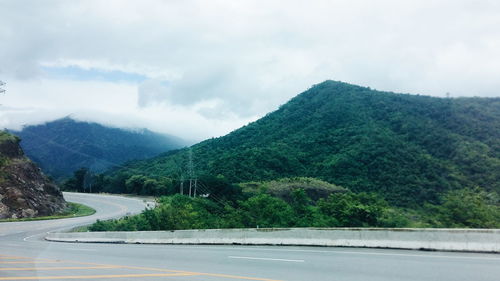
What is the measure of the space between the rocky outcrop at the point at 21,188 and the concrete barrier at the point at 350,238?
1230 inches

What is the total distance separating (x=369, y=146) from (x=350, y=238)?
5683cm

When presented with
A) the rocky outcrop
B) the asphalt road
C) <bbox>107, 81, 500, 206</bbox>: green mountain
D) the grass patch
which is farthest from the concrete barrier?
<bbox>107, 81, 500, 206</bbox>: green mountain

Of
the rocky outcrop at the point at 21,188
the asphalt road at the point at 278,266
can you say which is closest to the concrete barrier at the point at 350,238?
the asphalt road at the point at 278,266

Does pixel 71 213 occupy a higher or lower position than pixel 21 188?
lower

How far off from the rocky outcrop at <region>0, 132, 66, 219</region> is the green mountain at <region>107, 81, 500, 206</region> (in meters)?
19.6

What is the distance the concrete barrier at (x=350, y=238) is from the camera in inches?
411

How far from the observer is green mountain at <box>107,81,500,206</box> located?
55250 mm

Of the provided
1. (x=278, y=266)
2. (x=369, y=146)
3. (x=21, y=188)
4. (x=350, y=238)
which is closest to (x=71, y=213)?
(x=21, y=188)

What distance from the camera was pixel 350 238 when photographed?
12.9m

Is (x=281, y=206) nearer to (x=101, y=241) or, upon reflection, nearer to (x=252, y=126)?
(x=101, y=241)

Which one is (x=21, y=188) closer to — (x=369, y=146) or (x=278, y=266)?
(x=278, y=266)

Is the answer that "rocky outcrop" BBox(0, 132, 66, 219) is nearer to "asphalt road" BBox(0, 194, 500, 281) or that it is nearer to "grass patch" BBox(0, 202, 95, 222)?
"grass patch" BBox(0, 202, 95, 222)

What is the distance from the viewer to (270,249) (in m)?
13.9

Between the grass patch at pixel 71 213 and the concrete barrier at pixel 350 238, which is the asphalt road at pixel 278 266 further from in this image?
the grass patch at pixel 71 213
